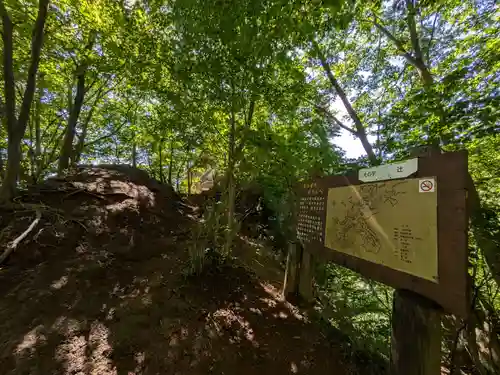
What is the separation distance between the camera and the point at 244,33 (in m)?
2.10

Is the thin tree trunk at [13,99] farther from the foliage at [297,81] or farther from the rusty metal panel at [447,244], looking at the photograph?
the rusty metal panel at [447,244]

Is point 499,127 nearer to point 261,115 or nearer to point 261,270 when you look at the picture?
point 261,115

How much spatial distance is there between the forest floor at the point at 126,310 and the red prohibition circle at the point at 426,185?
5.62 feet

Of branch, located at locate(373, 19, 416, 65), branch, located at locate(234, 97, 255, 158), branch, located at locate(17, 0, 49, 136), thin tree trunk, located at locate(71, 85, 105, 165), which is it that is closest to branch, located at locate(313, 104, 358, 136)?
branch, located at locate(373, 19, 416, 65)

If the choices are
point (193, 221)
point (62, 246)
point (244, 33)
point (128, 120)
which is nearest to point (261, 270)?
point (193, 221)

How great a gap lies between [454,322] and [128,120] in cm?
862

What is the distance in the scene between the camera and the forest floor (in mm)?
2039

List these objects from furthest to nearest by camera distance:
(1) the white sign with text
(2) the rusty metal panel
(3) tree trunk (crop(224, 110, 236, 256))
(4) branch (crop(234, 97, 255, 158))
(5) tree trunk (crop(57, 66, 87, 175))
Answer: (5) tree trunk (crop(57, 66, 87, 175))
(3) tree trunk (crop(224, 110, 236, 256))
(4) branch (crop(234, 97, 255, 158))
(1) the white sign with text
(2) the rusty metal panel

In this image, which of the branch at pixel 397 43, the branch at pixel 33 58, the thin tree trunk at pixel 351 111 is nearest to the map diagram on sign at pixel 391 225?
the thin tree trunk at pixel 351 111

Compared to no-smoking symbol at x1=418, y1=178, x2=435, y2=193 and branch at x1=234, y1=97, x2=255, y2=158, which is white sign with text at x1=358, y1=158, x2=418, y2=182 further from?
branch at x1=234, y1=97, x2=255, y2=158

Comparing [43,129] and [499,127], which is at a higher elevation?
[43,129]

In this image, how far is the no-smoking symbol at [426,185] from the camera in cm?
150

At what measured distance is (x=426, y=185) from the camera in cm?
153

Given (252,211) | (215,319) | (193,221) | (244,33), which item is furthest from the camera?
(252,211)
